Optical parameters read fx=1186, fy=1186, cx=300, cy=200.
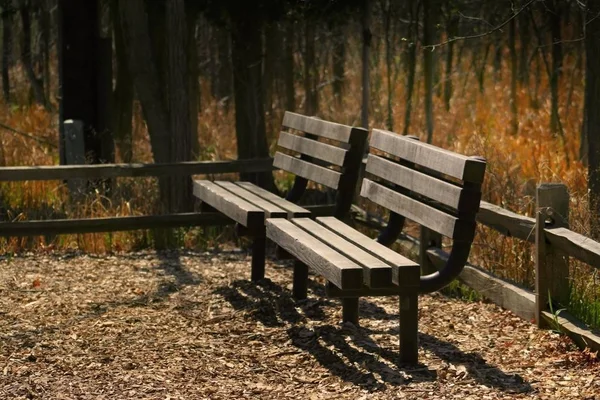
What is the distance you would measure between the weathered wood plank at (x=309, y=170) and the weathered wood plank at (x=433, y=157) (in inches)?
13.7

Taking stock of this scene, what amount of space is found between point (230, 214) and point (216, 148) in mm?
5226

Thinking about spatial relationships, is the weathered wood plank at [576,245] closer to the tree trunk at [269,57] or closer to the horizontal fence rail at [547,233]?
the horizontal fence rail at [547,233]

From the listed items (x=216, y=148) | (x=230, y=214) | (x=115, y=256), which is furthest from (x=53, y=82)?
(x=230, y=214)

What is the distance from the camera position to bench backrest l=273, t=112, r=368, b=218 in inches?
254

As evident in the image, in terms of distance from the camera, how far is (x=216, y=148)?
12.0 m

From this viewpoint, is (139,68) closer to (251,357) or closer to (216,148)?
(216,148)

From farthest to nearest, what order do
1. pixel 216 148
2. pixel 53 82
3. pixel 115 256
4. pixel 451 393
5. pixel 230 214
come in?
pixel 53 82
pixel 216 148
pixel 115 256
pixel 230 214
pixel 451 393

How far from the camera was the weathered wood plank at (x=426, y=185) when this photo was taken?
16.8ft

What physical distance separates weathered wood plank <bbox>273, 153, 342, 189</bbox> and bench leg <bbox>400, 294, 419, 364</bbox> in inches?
54.5

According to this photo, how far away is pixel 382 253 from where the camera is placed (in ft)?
17.6

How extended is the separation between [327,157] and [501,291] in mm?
1241

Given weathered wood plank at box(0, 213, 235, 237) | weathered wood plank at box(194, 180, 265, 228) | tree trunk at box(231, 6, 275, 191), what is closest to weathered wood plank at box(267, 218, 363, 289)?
weathered wood plank at box(194, 180, 265, 228)

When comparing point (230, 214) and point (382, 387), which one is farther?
point (230, 214)

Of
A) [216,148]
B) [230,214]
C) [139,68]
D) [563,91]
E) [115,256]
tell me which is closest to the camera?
[230,214]
